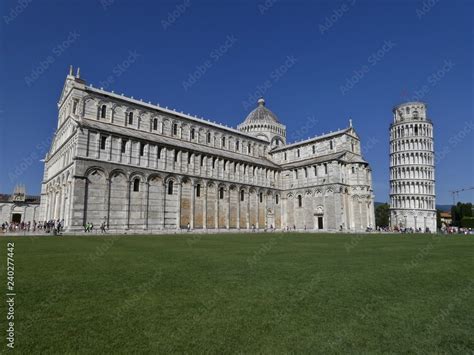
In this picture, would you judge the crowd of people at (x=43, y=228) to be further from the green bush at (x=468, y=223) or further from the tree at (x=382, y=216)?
the tree at (x=382, y=216)

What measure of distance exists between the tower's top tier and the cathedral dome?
108 feet

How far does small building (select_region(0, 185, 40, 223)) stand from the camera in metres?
57.1

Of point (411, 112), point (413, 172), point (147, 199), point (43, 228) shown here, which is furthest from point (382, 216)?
point (43, 228)

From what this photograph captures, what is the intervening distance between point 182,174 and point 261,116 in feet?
106

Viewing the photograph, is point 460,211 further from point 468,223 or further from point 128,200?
point 128,200

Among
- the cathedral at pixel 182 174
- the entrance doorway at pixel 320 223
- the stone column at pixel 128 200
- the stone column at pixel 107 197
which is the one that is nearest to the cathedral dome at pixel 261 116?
the cathedral at pixel 182 174

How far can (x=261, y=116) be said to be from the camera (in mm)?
65375

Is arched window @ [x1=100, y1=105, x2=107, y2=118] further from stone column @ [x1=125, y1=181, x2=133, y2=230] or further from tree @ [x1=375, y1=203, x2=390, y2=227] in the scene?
tree @ [x1=375, y1=203, x2=390, y2=227]

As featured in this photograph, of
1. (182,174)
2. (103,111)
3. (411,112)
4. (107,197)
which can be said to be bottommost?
(107,197)

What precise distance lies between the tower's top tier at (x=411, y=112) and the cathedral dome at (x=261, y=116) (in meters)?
33.1

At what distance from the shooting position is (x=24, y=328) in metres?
4.31

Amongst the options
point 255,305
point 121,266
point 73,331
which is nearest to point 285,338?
point 255,305

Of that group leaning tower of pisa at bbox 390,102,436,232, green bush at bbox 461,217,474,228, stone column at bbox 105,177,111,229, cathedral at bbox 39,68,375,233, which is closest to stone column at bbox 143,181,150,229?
cathedral at bbox 39,68,375,233

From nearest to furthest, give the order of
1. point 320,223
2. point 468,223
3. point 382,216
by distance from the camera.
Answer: point 320,223 < point 468,223 < point 382,216
